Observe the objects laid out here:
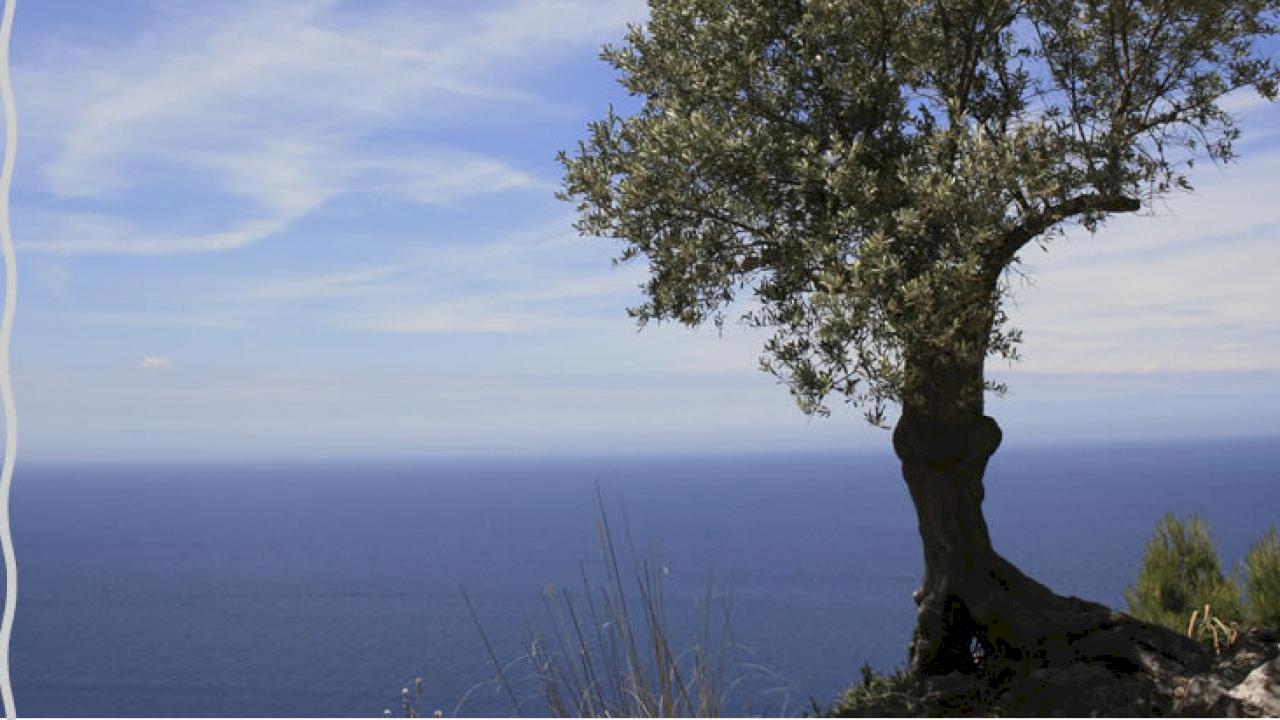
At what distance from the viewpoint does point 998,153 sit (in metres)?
7.45

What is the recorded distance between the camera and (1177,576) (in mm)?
12812

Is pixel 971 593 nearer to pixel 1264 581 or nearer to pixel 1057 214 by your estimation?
pixel 1057 214

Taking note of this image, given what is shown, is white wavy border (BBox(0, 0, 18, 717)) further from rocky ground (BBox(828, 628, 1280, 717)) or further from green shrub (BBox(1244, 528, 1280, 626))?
green shrub (BBox(1244, 528, 1280, 626))

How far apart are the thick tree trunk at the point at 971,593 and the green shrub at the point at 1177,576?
11.9ft

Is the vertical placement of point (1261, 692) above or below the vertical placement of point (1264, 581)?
below

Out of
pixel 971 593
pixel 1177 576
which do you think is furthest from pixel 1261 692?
pixel 1177 576

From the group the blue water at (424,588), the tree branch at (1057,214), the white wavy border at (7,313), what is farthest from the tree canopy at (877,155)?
the blue water at (424,588)

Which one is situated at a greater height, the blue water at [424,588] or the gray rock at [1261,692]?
the gray rock at [1261,692]

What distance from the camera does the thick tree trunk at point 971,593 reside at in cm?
906

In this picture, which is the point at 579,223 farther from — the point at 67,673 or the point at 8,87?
the point at 67,673

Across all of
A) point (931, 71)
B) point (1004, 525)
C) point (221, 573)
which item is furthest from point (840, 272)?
point (1004, 525)

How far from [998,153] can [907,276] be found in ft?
3.51

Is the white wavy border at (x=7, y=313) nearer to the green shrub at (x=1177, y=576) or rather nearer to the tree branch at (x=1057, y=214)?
the tree branch at (x=1057, y=214)

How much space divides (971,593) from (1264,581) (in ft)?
15.1
